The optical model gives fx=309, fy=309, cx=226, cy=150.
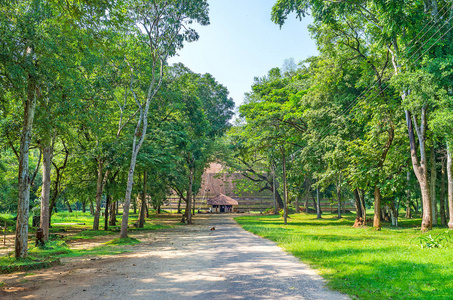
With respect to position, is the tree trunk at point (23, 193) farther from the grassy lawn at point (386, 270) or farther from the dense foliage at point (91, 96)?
the grassy lawn at point (386, 270)

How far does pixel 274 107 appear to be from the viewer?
25.8m

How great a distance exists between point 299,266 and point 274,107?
62.7 ft

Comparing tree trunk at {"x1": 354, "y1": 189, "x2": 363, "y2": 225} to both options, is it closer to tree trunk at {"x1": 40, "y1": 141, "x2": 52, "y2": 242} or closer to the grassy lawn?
the grassy lawn

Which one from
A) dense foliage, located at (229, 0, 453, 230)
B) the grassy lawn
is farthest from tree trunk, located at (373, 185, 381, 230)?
the grassy lawn

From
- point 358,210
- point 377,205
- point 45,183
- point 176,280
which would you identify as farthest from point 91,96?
point 358,210

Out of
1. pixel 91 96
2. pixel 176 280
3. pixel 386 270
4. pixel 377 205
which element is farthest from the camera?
pixel 377 205

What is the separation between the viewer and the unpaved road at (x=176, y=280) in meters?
5.59

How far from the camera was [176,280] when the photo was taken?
6602 millimetres

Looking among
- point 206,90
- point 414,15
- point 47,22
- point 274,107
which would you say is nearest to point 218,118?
point 206,90

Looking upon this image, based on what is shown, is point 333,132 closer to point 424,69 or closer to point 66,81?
point 424,69

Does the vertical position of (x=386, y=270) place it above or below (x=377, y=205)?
below

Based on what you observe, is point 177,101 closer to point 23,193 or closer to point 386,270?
point 23,193

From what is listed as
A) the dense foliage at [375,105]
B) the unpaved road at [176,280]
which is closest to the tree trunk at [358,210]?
the dense foliage at [375,105]

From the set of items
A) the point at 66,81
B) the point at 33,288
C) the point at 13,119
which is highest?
the point at 66,81
